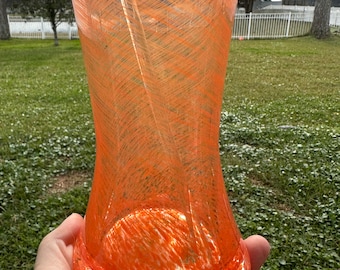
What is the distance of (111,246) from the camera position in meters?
0.99

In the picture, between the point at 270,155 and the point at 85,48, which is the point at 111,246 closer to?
the point at 85,48

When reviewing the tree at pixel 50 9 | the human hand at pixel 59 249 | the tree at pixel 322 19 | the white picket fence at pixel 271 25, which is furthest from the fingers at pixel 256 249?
the white picket fence at pixel 271 25

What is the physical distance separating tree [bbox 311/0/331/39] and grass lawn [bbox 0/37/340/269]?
7.57m

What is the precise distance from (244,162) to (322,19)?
11.7 meters

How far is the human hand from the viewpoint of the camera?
122 centimetres

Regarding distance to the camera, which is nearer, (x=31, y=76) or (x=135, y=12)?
(x=135, y=12)

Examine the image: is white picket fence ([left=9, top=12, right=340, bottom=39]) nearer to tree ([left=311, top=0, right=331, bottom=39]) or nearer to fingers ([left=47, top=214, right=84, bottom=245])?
tree ([left=311, top=0, right=331, bottom=39])

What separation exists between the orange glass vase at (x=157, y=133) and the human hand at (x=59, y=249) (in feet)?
0.69

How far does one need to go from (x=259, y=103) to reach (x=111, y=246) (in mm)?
4610

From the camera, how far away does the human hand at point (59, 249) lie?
1.22 meters

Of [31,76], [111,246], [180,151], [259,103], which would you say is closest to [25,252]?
[111,246]

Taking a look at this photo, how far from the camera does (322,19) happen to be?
13539 millimetres

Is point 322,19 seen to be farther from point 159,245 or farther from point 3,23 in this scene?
point 159,245

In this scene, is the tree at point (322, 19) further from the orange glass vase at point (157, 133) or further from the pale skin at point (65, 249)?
the orange glass vase at point (157, 133)
